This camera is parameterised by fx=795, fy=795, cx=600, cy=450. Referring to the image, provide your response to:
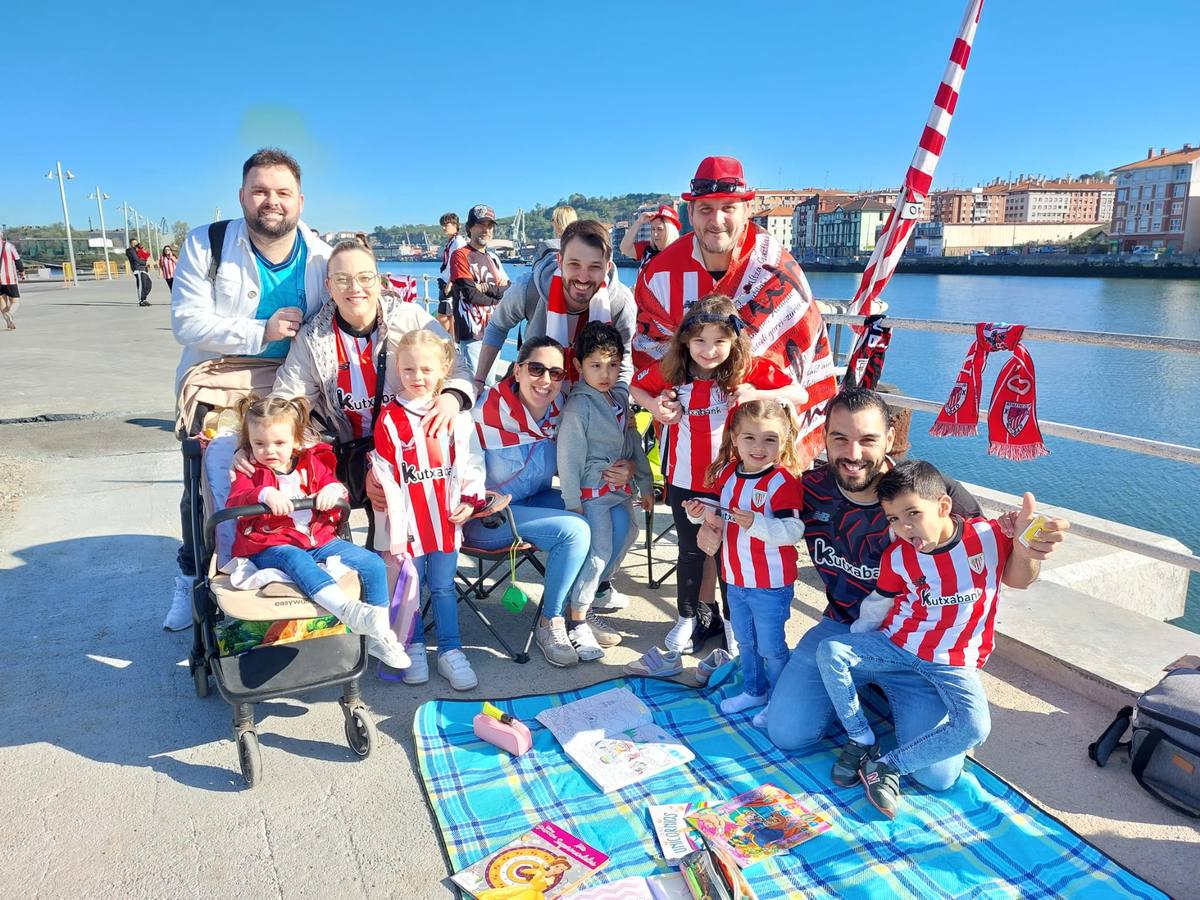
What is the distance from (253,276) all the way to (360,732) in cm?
181

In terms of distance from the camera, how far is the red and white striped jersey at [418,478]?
3.11 m

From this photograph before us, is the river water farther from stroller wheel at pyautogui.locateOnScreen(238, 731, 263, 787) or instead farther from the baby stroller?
stroller wheel at pyautogui.locateOnScreen(238, 731, 263, 787)

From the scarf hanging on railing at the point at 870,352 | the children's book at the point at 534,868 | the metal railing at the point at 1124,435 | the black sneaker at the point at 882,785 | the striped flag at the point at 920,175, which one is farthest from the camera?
the scarf hanging on railing at the point at 870,352

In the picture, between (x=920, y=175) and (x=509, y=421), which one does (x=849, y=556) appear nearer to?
(x=509, y=421)

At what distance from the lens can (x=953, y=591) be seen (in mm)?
2420

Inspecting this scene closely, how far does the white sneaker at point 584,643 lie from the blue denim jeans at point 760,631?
62 centimetres

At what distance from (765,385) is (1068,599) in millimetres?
1784

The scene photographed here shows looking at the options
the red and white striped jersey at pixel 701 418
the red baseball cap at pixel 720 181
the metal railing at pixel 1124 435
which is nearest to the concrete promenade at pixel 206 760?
the metal railing at pixel 1124 435

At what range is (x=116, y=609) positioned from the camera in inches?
145

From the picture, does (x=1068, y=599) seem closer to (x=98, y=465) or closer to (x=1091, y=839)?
(x=1091, y=839)

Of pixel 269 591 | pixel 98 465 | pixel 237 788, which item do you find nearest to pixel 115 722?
pixel 237 788

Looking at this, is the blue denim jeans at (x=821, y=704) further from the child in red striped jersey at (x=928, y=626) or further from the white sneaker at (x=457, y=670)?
the white sneaker at (x=457, y=670)

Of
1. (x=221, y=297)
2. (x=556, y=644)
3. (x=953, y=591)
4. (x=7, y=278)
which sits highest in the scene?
(x=7, y=278)

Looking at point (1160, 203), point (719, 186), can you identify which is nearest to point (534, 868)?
point (719, 186)
